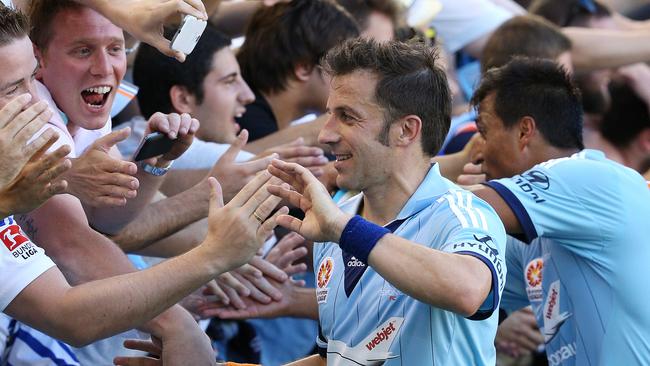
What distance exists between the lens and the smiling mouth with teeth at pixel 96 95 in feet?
15.0

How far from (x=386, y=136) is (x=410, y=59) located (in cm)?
27

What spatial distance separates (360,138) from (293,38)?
2335 mm

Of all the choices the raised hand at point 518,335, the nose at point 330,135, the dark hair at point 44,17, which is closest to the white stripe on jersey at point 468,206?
the nose at point 330,135

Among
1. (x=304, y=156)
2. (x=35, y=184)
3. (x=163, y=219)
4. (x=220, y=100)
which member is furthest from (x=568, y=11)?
(x=35, y=184)

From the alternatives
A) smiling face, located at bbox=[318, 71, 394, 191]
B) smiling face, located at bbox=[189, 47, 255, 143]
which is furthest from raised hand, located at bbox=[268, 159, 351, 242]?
smiling face, located at bbox=[189, 47, 255, 143]

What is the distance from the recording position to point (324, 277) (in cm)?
398

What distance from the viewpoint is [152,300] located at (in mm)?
Answer: 3684

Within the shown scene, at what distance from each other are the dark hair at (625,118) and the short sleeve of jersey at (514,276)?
1.36 meters

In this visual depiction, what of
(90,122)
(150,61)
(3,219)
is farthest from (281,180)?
(150,61)

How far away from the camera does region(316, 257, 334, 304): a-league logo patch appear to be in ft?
13.0

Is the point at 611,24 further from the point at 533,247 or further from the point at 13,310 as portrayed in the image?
the point at 13,310

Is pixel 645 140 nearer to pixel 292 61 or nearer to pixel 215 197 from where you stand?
pixel 292 61

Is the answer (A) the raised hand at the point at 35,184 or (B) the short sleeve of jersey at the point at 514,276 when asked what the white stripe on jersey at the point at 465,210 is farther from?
(B) the short sleeve of jersey at the point at 514,276

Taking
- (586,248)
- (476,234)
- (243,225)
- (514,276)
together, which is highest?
(243,225)
